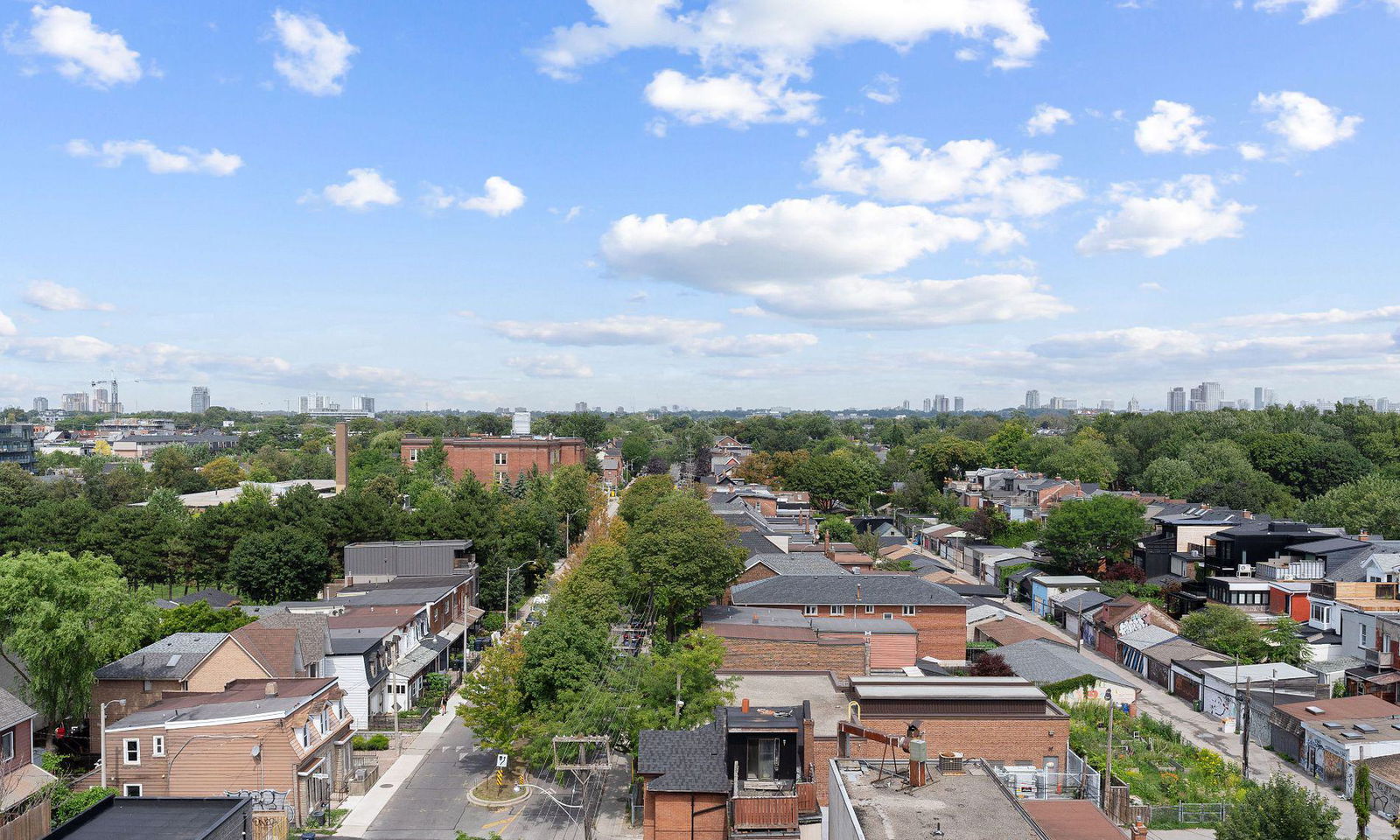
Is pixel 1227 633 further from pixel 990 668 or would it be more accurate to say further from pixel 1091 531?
pixel 1091 531

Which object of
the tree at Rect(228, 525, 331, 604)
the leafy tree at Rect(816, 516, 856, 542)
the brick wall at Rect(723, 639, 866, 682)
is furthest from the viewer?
the leafy tree at Rect(816, 516, 856, 542)

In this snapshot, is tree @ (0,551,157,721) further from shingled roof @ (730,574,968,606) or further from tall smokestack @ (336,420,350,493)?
tall smokestack @ (336,420,350,493)

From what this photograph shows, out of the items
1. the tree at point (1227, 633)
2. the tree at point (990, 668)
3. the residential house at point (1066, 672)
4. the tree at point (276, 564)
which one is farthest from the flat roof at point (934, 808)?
the tree at point (276, 564)

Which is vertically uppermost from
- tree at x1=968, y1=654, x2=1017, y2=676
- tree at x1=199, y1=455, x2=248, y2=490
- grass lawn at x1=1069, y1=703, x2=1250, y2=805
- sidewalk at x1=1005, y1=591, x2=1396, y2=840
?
tree at x1=199, y1=455, x2=248, y2=490

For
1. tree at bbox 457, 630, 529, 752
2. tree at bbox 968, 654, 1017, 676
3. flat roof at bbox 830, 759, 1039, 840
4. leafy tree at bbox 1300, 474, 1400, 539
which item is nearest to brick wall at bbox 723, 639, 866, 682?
tree at bbox 968, 654, 1017, 676

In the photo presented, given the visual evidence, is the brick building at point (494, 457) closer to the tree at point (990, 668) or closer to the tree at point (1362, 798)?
the tree at point (990, 668)

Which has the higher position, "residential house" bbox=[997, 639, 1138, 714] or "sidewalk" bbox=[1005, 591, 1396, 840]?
"residential house" bbox=[997, 639, 1138, 714]

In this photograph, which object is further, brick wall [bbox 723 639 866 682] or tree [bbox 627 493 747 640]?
tree [bbox 627 493 747 640]
